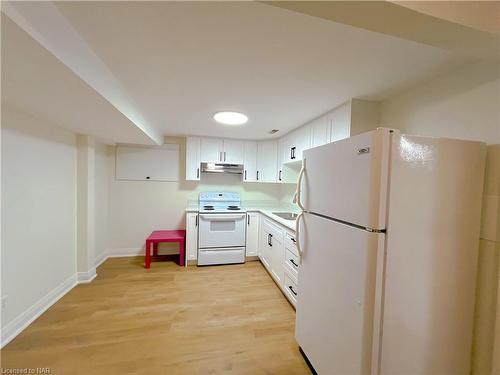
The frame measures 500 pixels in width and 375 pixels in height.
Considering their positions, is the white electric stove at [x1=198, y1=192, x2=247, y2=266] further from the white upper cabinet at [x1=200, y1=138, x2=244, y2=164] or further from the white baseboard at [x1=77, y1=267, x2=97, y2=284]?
the white baseboard at [x1=77, y1=267, x2=97, y2=284]

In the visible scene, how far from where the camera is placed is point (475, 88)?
51.8 inches

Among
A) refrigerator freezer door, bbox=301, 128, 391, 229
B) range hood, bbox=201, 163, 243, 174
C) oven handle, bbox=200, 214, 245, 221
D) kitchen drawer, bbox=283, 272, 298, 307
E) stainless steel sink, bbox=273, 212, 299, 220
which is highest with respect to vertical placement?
range hood, bbox=201, 163, 243, 174

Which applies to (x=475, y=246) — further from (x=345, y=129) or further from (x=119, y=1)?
(x=119, y=1)

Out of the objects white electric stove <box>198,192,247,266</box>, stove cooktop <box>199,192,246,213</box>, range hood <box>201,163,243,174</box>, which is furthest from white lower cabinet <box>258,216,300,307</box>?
range hood <box>201,163,243,174</box>

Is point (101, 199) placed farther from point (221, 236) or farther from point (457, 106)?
point (457, 106)

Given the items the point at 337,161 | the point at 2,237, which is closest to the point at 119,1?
the point at 337,161

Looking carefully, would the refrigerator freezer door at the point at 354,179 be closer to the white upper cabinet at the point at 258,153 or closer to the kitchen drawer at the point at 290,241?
the kitchen drawer at the point at 290,241

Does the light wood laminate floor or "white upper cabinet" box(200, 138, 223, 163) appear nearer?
the light wood laminate floor

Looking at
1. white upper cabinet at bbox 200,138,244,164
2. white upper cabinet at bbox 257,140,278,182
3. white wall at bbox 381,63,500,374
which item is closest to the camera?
white wall at bbox 381,63,500,374

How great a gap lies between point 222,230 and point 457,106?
10.0 ft

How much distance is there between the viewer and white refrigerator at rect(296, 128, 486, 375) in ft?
3.37

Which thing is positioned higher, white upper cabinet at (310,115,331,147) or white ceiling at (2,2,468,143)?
white ceiling at (2,2,468,143)

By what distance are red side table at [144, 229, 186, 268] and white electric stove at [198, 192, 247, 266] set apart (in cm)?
30

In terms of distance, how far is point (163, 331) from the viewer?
1.89m
